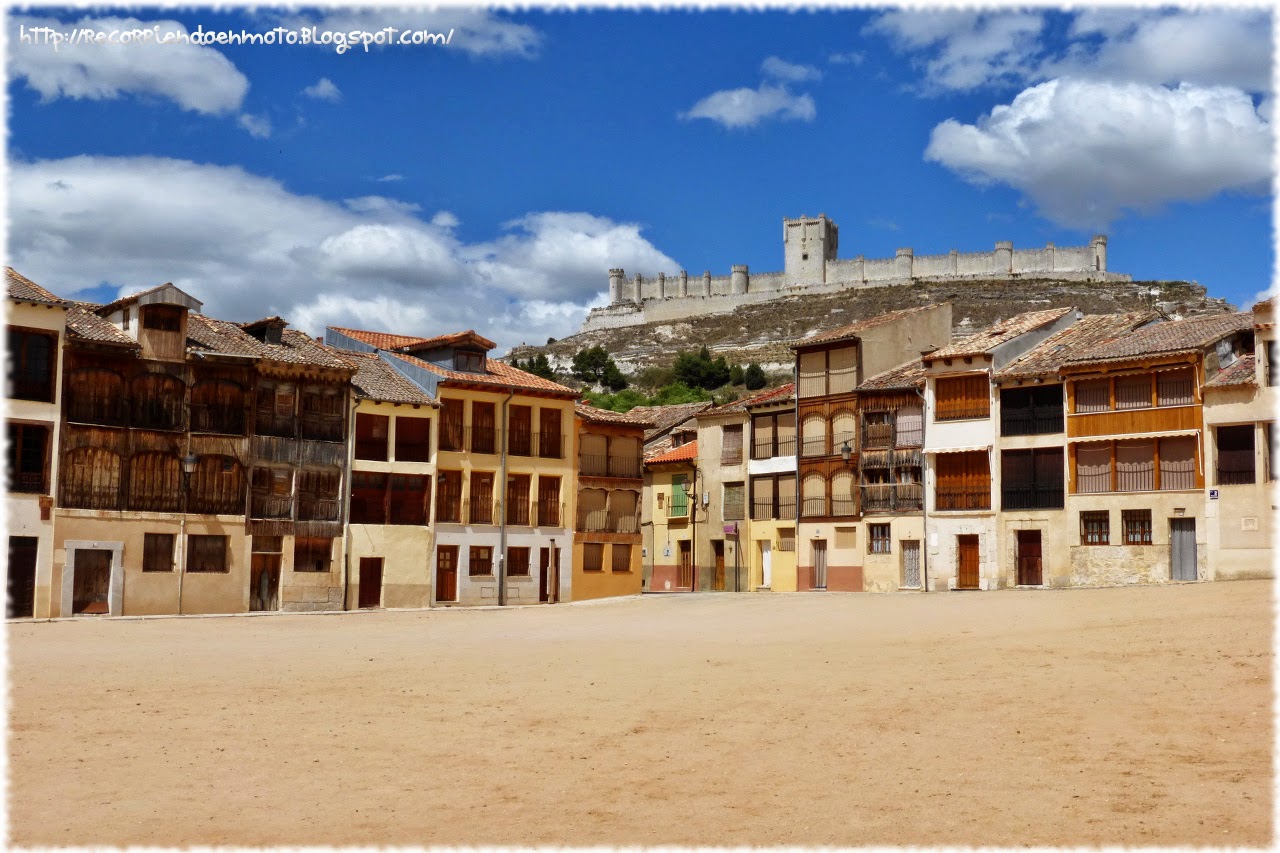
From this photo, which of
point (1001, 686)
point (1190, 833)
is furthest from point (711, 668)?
point (1190, 833)

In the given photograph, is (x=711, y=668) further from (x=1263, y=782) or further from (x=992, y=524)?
(x=992, y=524)

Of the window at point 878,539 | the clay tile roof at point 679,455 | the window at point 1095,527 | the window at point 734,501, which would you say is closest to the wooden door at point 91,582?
the window at point 878,539

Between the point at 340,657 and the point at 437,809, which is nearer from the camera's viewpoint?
the point at 437,809

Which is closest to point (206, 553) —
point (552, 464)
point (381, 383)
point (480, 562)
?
point (381, 383)

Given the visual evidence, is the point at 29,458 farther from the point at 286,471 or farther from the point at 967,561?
the point at 967,561

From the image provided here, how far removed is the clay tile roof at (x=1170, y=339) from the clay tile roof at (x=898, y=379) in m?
6.37

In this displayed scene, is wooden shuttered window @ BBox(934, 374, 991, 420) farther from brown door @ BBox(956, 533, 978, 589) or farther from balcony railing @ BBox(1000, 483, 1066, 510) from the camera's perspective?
brown door @ BBox(956, 533, 978, 589)

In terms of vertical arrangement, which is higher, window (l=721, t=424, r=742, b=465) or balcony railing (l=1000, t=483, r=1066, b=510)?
window (l=721, t=424, r=742, b=465)

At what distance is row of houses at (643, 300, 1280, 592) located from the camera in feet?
147

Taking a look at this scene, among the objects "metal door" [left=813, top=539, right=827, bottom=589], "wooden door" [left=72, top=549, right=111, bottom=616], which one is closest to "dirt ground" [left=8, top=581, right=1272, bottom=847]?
"wooden door" [left=72, top=549, right=111, bottom=616]

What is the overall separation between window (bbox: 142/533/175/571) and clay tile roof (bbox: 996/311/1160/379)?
26.3 metres

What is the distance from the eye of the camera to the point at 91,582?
4256cm

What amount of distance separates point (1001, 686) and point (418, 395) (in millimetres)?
31543

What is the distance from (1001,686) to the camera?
22219mm
